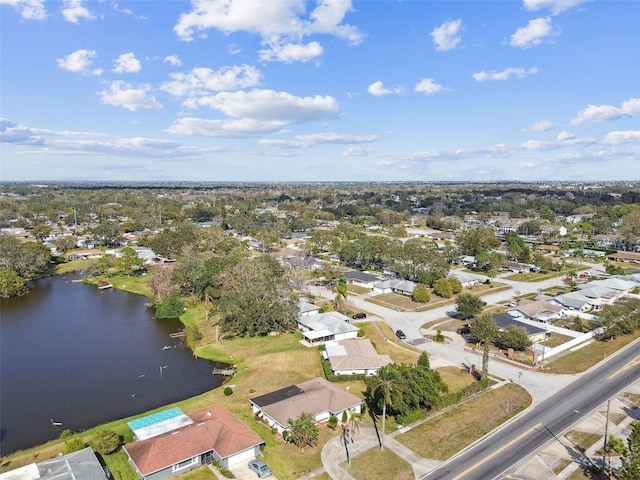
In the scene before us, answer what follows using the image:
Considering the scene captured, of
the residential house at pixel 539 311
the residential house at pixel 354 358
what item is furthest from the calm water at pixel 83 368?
the residential house at pixel 539 311

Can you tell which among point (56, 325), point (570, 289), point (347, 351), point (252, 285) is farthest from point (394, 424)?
point (570, 289)

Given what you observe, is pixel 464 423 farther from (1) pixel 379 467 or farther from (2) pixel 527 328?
(2) pixel 527 328

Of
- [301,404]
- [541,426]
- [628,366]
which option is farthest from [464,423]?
[628,366]

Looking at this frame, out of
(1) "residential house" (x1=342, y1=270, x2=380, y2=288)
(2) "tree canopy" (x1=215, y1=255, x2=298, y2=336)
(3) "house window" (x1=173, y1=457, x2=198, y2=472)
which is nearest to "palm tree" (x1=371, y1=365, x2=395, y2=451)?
(3) "house window" (x1=173, y1=457, x2=198, y2=472)

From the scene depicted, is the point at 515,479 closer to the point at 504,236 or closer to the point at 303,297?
the point at 303,297

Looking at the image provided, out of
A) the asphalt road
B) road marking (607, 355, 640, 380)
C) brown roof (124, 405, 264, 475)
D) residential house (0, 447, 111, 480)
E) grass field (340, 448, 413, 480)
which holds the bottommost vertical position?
road marking (607, 355, 640, 380)

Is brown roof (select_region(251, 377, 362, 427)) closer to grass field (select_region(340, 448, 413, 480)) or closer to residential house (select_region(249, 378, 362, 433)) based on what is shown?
residential house (select_region(249, 378, 362, 433))
